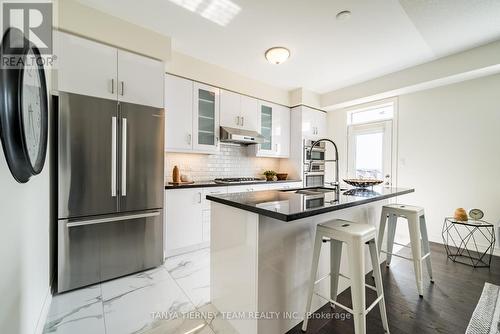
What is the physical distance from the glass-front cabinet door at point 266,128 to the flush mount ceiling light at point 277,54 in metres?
1.19

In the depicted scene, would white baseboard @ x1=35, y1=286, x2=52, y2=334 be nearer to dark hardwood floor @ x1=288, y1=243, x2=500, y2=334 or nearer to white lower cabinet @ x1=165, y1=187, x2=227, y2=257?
white lower cabinet @ x1=165, y1=187, x2=227, y2=257

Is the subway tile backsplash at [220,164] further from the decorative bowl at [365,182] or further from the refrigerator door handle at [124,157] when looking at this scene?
the decorative bowl at [365,182]

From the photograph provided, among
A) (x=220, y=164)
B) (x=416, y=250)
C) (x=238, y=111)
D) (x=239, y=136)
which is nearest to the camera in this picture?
(x=416, y=250)

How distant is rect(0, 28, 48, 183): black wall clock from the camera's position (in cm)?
84

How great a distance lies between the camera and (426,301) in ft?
6.10

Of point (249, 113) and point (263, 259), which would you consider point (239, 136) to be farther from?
point (263, 259)

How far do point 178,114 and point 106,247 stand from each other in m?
1.82

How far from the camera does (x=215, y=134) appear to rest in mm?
3404

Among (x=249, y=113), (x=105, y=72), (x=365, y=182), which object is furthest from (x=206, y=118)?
(x=365, y=182)

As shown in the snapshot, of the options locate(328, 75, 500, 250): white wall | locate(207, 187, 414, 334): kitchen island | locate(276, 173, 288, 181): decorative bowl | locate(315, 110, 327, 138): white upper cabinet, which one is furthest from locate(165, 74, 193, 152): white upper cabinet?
locate(328, 75, 500, 250): white wall

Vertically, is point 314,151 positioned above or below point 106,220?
above

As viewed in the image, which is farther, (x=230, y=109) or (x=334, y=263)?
(x=230, y=109)

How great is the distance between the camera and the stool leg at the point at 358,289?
1239 mm

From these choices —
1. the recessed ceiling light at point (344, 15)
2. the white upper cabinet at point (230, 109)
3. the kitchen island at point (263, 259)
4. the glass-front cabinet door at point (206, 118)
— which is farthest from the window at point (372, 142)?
the glass-front cabinet door at point (206, 118)
